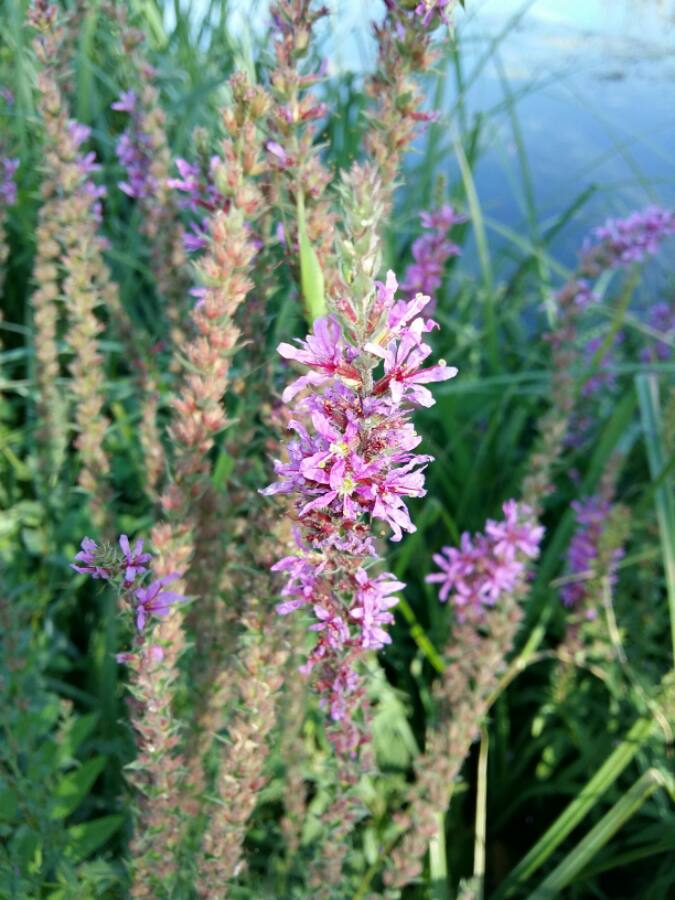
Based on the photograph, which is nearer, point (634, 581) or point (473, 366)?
point (634, 581)

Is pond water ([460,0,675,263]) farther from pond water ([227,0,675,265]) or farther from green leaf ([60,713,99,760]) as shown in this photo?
green leaf ([60,713,99,760])

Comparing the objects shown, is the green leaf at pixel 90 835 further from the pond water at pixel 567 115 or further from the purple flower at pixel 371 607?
the pond water at pixel 567 115

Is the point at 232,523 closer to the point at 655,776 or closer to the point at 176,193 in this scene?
the point at 176,193

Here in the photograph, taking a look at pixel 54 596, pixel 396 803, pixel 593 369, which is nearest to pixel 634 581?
pixel 593 369

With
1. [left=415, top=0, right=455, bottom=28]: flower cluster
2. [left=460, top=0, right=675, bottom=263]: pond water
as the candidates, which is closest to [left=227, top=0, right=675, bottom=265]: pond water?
[left=460, top=0, right=675, bottom=263]: pond water

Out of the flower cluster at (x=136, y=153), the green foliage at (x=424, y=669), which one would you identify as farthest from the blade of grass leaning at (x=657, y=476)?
the flower cluster at (x=136, y=153)

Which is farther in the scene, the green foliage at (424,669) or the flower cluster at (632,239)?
the flower cluster at (632,239)
